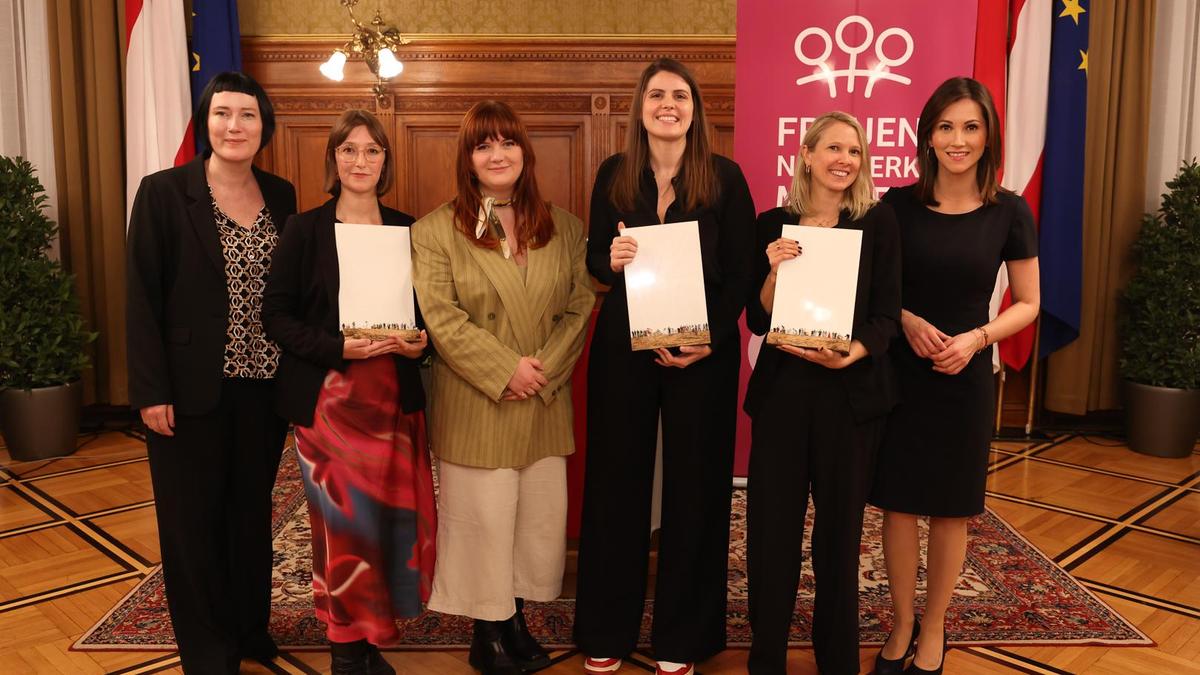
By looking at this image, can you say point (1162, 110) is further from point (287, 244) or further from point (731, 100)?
point (287, 244)

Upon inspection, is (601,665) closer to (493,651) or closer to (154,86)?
(493,651)

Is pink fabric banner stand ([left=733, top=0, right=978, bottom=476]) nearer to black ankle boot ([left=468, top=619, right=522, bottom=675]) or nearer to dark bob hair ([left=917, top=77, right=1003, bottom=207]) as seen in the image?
dark bob hair ([left=917, top=77, right=1003, bottom=207])

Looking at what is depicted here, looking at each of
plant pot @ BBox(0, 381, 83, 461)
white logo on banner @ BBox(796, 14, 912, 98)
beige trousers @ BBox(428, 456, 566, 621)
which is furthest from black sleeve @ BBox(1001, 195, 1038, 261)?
plant pot @ BBox(0, 381, 83, 461)

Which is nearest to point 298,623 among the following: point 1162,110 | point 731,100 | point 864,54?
point 864,54

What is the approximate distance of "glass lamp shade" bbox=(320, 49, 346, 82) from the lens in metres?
5.18

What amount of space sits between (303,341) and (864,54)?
8.54 ft

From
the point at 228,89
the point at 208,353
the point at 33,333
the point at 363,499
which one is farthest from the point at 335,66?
the point at 363,499

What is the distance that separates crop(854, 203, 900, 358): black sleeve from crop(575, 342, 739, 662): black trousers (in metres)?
0.38

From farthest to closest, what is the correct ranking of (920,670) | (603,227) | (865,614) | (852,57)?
(852,57) → (865,614) → (920,670) → (603,227)

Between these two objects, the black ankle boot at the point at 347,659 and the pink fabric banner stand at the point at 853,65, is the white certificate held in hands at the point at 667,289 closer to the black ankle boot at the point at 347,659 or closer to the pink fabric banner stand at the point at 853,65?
the black ankle boot at the point at 347,659

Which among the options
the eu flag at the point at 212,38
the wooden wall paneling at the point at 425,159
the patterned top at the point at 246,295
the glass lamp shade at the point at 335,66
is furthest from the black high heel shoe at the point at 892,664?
the eu flag at the point at 212,38

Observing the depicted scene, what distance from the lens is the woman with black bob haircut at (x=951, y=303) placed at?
7.32ft

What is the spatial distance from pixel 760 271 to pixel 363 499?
119 cm

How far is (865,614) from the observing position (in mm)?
2951
